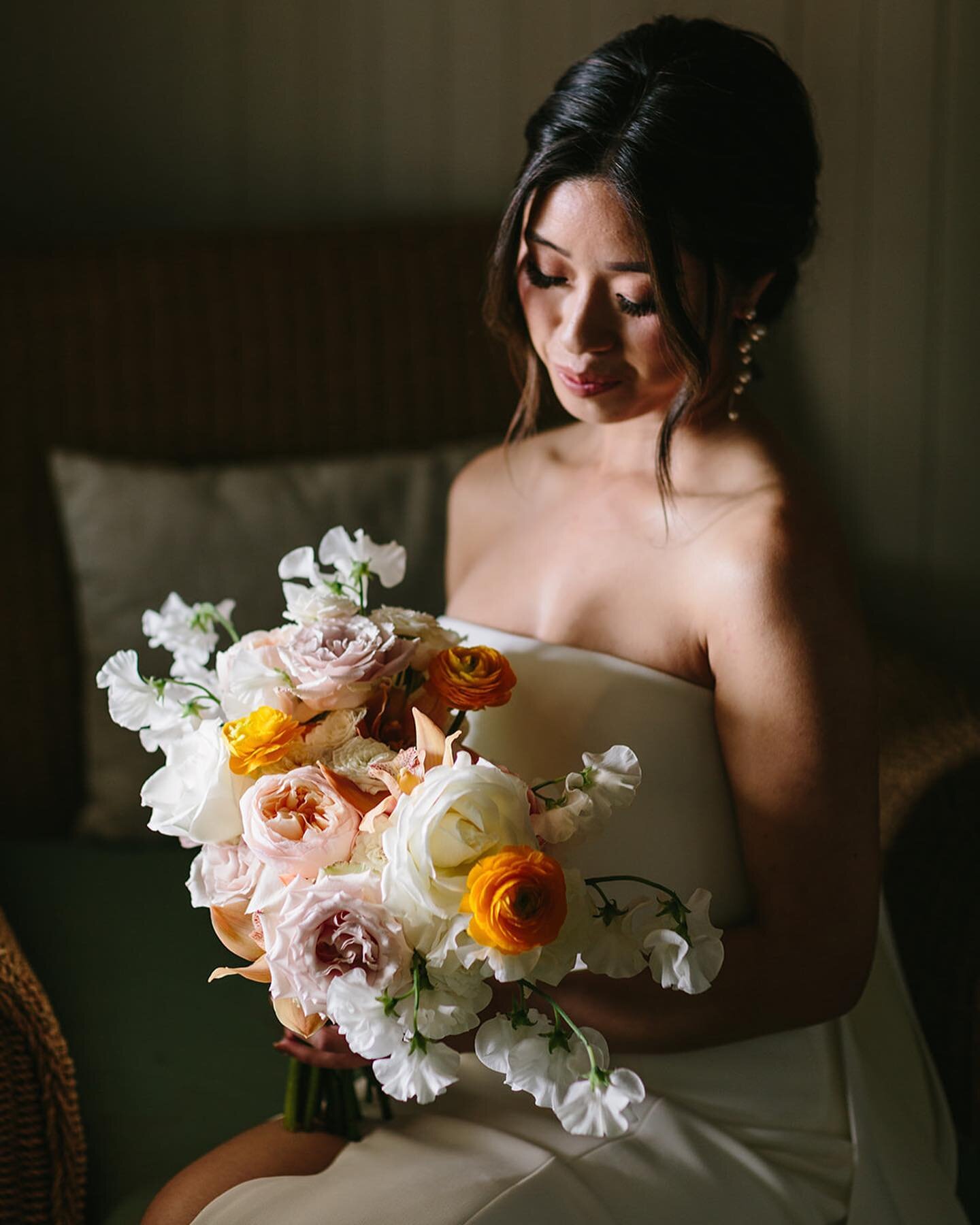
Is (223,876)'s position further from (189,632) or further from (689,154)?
(689,154)

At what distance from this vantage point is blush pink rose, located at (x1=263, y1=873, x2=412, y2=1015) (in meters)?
0.77

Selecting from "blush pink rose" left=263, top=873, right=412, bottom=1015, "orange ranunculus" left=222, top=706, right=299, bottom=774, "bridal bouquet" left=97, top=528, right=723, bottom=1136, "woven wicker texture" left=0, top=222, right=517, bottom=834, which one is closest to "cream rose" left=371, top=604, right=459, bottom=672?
"bridal bouquet" left=97, top=528, right=723, bottom=1136

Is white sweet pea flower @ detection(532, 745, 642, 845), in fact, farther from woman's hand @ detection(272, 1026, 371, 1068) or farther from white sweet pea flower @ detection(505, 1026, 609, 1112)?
woman's hand @ detection(272, 1026, 371, 1068)

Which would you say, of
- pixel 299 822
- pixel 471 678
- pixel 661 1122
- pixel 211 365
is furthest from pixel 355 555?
pixel 211 365

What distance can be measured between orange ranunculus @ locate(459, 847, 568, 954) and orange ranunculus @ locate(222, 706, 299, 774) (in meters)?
0.20

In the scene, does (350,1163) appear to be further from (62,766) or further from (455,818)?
(62,766)

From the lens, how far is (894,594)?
7.47 feet

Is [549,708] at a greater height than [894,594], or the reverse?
[549,708]

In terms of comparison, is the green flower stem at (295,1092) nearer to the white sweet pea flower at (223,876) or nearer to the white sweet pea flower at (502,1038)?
the white sweet pea flower at (223,876)

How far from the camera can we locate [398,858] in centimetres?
77

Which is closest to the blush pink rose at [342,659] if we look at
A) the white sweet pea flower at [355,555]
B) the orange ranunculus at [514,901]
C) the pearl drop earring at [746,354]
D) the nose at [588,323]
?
the white sweet pea flower at [355,555]

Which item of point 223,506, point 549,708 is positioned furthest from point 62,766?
point 549,708

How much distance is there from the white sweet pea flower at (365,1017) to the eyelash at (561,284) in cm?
62

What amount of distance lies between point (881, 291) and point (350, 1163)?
1.75 metres
